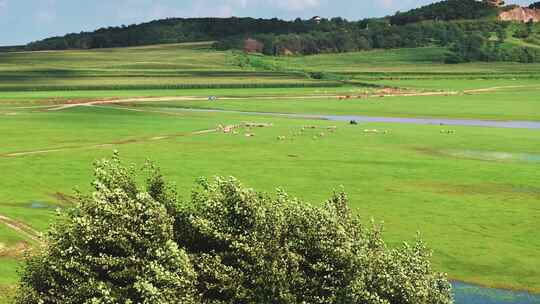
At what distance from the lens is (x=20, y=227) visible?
54.8 m

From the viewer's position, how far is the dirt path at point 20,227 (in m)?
52.6

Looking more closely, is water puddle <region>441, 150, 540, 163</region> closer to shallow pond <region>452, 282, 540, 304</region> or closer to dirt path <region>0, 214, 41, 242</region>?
shallow pond <region>452, 282, 540, 304</region>

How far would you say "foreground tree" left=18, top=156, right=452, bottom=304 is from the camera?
1154 inches

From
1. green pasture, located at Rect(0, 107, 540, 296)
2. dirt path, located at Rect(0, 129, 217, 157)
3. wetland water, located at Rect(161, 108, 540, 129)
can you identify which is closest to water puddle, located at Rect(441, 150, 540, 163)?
green pasture, located at Rect(0, 107, 540, 296)

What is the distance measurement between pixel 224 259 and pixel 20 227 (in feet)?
95.2

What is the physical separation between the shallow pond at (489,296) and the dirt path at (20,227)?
28.2 metres

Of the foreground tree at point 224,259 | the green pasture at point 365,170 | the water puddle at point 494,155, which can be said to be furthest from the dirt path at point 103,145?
the foreground tree at point 224,259

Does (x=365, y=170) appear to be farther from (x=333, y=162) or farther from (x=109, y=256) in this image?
(x=109, y=256)

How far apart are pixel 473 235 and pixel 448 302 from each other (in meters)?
24.7

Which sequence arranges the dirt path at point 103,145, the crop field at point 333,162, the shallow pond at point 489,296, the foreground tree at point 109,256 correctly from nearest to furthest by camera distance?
the foreground tree at point 109,256 → the shallow pond at point 489,296 → the crop field at point 333,162 → the dirt path at point 103,145

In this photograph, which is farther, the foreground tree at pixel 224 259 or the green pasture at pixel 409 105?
the green pasture at pixel 409 105

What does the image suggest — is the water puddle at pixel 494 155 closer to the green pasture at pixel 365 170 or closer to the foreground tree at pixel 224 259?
the green pasture at pixel 365 170

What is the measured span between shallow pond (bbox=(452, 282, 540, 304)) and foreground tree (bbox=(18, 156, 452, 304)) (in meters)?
12.3

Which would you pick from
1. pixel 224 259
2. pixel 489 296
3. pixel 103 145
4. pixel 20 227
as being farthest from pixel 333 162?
pixel 224 259
